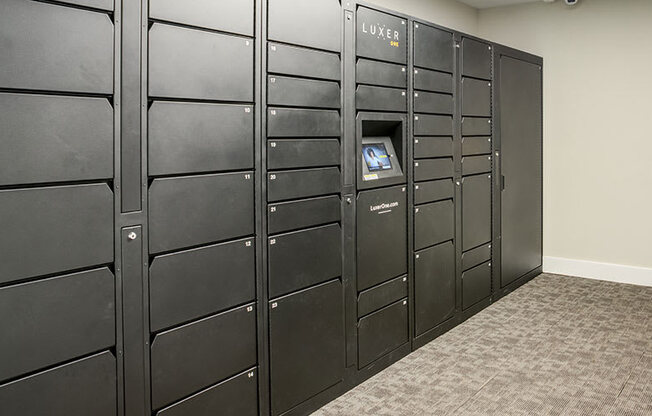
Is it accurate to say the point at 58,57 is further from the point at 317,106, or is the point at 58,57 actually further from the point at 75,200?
the point at 317,106

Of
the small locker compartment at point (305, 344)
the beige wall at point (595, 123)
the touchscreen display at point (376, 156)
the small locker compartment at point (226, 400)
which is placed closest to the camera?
the small locker compartment at point (226, 400)

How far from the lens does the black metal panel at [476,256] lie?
164 inches

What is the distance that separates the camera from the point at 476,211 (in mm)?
4328

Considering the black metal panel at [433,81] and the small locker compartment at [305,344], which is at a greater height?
the black metal panel at [433,81]

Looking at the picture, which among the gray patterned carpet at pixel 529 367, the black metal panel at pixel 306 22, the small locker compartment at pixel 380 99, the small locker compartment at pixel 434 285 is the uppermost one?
the black metal panel at pixel 306 22

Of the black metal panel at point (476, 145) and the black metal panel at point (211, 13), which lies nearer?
the black metal panel at point (211, 13)

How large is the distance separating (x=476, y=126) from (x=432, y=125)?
0.72m

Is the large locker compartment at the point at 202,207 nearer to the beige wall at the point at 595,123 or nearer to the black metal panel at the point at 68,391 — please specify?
the black metal panel at the point at 68,391

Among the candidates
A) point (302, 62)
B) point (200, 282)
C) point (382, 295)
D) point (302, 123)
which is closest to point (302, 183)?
point (302, 123)

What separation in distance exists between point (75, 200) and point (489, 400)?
2260 millimetres

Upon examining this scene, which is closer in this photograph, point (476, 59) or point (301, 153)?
point (301, 153)

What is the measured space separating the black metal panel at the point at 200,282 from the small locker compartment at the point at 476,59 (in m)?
2.45

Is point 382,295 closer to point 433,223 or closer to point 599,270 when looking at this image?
point 433,223

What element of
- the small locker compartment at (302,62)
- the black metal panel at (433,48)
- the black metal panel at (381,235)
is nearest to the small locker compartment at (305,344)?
the black metal panel at (381,235)
